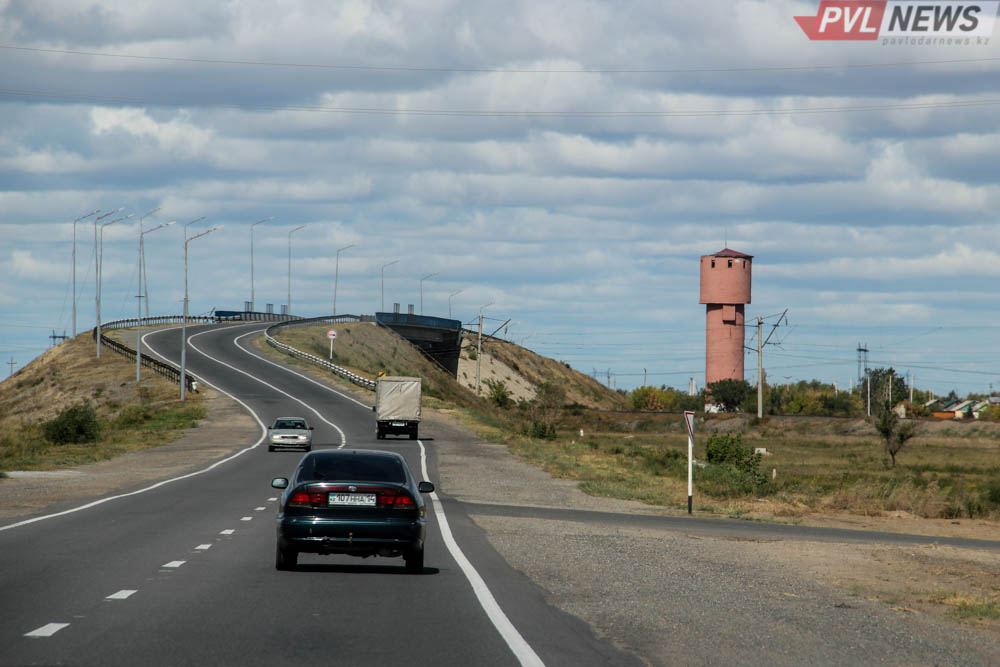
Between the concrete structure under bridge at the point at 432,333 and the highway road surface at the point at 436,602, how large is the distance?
116959 millimetres

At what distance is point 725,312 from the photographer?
433 feet

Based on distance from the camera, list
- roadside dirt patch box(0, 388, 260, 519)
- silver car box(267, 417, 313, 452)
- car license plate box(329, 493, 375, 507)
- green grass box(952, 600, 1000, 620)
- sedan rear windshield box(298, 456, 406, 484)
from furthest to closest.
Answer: silver car box(267, 417, 313, 452) < roadside dirt patch box(0, 388, 260, 519) < sedan rear windshield box(298, 456, 406, 484) < car license plate box(329, 493, 375, 507) < green grass box(952, 600, 1000, 620)

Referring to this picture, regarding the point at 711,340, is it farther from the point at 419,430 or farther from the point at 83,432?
the point at 83,432

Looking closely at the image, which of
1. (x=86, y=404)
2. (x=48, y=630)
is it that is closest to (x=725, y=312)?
(x=86, y=404)

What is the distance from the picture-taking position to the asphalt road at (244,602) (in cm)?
918

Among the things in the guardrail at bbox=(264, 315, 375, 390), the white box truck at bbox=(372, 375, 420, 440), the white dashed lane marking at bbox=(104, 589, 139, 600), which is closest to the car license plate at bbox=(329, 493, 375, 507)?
the white dashed lane marking at bbox=(104, 589, 139, 600)

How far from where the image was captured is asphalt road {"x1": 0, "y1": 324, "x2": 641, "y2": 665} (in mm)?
9180

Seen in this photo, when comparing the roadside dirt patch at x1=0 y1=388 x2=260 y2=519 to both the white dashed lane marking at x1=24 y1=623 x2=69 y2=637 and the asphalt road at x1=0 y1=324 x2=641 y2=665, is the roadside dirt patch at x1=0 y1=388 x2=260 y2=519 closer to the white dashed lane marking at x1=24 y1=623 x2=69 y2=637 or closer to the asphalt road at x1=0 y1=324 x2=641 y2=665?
the asphalt road at x1=0 y1=324 x2=641 y2=665

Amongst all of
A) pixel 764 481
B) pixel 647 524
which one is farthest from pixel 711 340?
pixel 647 524

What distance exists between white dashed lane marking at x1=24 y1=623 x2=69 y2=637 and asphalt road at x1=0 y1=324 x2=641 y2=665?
0.03 meters

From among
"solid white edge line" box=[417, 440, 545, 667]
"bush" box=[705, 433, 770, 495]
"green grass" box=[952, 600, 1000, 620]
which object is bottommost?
"bush" box=[705, 433, 770, 495]

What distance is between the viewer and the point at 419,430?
218ft

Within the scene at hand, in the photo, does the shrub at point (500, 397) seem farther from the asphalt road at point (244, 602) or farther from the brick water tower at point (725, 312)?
the asphalt road at point (244, 602)

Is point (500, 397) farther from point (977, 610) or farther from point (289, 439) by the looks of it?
point (977, 610)
